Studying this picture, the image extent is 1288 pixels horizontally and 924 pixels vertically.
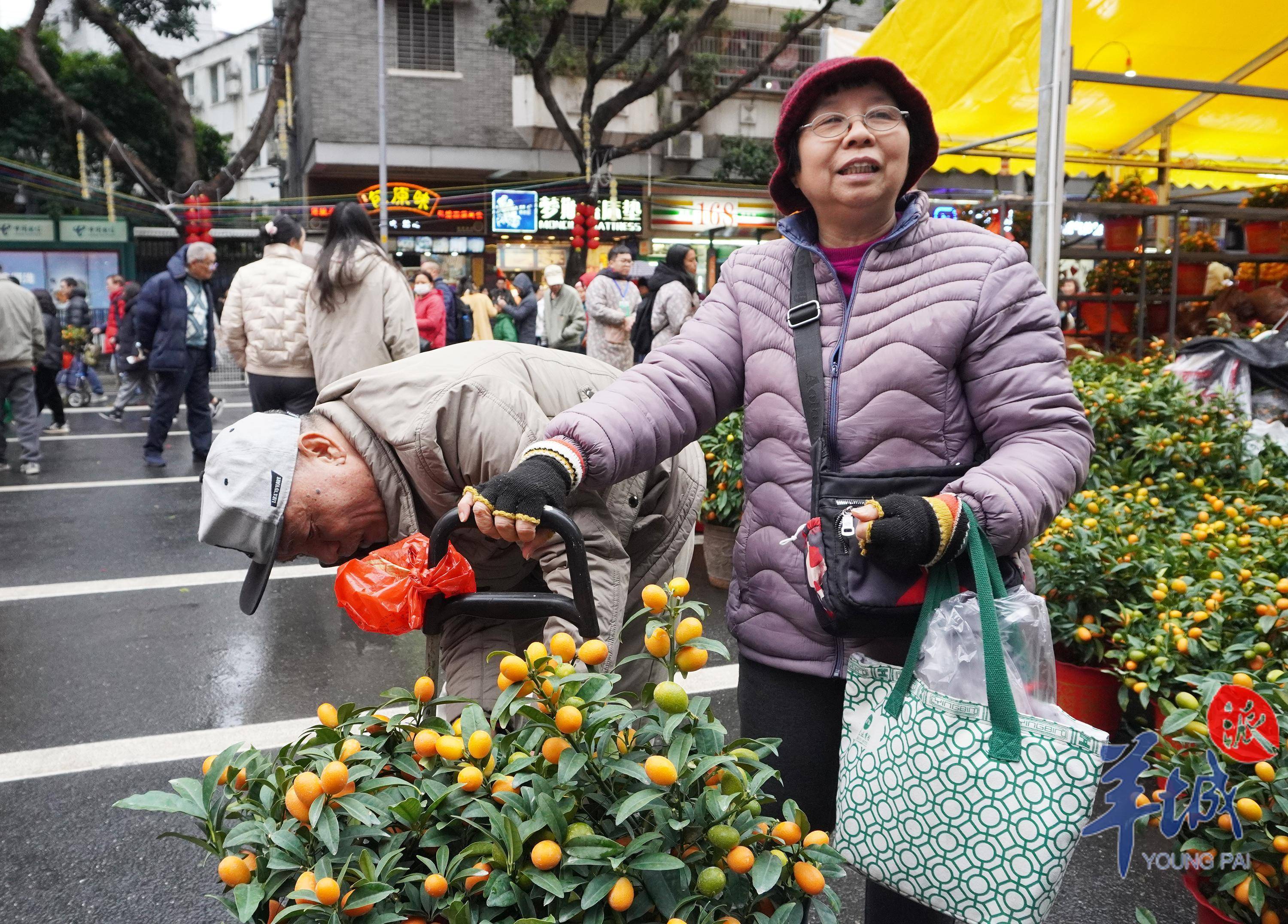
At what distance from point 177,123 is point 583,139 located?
8.50m

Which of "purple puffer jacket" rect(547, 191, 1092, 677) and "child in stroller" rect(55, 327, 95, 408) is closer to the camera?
"purple puffer jacket" rect(547, 191, 1092, 677)

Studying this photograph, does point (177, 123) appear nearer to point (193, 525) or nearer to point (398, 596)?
point (193, 525)

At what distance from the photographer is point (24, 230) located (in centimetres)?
2289

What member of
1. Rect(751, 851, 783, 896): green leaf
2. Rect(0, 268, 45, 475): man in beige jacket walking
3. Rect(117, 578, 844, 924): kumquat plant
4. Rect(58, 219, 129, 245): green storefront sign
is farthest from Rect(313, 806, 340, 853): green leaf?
Rect(58, 219, 129, 245): green storefront sign

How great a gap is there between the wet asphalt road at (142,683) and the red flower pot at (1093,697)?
48 centimetres

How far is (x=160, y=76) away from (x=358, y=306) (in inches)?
728

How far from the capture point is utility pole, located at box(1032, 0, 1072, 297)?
5.34 metres

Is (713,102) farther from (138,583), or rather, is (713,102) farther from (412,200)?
(138,583)

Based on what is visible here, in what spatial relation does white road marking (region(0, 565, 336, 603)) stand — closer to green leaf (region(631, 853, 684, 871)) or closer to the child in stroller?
green leaf (region(631, 853, 684, 871))

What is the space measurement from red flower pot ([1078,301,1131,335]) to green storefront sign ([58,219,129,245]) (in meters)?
22.6

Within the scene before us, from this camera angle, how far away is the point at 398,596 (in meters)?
1.79

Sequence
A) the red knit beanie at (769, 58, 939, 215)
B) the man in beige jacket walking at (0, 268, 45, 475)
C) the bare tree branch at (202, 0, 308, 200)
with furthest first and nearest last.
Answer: the bare tree branch at (202, 0, 308, 200), the man in beige jacket walking at (0, 268, 45, 475), the red knit beanie at (769, 58, 939, 215)

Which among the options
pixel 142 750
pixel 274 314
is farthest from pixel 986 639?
pixel 274 314

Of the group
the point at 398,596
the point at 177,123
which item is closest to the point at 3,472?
the point at 398,596
